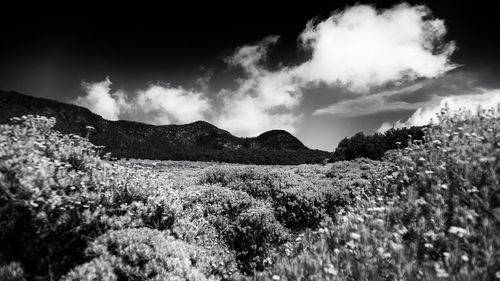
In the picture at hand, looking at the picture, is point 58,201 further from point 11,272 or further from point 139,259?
point 139,259

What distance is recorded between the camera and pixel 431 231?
3.31 meters

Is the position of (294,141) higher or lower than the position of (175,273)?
higher

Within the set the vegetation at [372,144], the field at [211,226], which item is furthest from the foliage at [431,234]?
the vegetation at [372,144]

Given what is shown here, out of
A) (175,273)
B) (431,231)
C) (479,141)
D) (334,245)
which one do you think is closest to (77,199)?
(175,273)

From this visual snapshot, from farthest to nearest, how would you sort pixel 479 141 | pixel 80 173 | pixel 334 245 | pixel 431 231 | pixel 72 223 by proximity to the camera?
pixel 80 173 < pixel 72 223 < pixel 479 141 < pixel 334 245 < pixel 431 231

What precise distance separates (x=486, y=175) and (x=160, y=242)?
442cm

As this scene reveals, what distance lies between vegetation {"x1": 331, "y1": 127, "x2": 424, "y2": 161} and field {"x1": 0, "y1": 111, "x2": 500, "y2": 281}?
88.2ft

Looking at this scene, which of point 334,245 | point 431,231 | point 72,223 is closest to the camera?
point 431,231

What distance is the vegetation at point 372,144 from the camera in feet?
103

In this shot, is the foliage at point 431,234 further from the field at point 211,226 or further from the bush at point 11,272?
the bush at point 11,272

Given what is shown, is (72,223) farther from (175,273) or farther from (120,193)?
(175,273)

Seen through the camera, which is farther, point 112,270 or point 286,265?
point 112,270

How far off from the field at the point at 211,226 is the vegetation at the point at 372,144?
26.9 m

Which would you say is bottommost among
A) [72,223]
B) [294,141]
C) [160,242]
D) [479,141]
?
[160,242]
